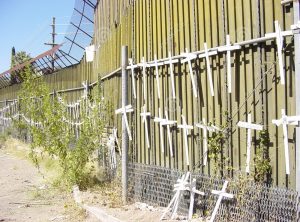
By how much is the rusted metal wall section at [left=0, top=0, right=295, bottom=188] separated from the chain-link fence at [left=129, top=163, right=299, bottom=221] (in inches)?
5.9

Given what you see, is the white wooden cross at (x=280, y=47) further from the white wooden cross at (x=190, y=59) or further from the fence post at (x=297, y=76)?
the white wooden cross at (x=190, y=59)

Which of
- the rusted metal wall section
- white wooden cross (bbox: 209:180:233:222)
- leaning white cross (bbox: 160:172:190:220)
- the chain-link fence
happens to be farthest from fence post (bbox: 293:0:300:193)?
leaning white cross (bbox: 160:172:190:220)

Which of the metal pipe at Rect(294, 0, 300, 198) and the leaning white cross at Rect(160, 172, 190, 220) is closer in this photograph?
the metal pipe at Rect(294, 0, 300, 198)

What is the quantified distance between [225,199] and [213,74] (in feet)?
4.63

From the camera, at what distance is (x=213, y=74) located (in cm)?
534

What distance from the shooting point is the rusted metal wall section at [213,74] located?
4488 millimetres

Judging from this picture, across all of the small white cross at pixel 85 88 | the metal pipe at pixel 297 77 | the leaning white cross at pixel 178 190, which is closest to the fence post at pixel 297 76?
the metal pipe at pixel 297 77

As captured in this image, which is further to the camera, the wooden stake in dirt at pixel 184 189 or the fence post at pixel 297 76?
the wooden stake in dirt at pixel 184 189

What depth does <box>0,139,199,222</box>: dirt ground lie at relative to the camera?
250 inches

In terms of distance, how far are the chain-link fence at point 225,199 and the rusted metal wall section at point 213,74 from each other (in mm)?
149

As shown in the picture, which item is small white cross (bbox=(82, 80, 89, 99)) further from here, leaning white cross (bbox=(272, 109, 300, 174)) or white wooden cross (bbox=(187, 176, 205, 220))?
leaning white cross (bbox=(272, 109, 300, 174))

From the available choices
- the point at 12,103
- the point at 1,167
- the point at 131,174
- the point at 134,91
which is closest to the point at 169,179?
the point at 131,174

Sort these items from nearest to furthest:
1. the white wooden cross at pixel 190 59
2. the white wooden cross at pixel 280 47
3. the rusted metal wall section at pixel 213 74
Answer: the white wooden cross at pixel 280 47
the rusted metal wall section at pixel 213 74
the white wooden cross at pixel 190 59

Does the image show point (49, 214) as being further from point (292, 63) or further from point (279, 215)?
point (292, 63)
